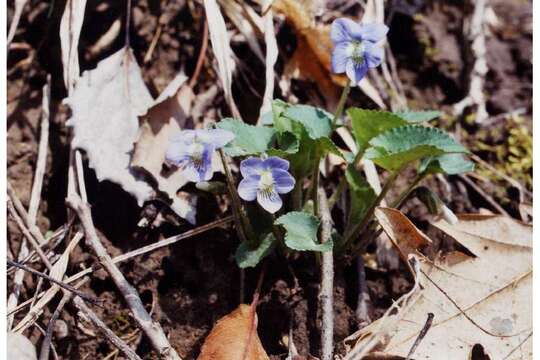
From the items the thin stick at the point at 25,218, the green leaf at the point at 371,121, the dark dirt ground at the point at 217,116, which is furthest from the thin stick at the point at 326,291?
the thin stick at the point at 25,218

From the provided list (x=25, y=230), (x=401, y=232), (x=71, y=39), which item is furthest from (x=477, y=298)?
(x=71, y=39)

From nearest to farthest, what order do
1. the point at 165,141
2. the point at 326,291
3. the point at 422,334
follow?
the point at 422,334
the point at 326,291
the point at 165,141

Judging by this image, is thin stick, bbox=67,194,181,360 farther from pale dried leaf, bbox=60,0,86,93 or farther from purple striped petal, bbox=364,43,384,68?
purple striped petal, bbox=364,43,384,68

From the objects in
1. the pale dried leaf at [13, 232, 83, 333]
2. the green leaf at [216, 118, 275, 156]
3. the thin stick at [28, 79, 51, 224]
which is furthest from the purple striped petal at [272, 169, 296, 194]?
the thin stick at [28, 79, 51, 224]

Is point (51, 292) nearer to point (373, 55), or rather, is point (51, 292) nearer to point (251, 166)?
point (251, 166)

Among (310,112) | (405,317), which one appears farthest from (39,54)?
(405,317)
